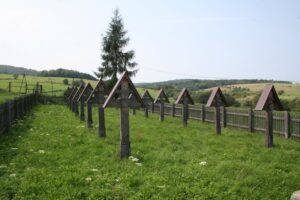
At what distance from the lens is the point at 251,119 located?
17531 mm

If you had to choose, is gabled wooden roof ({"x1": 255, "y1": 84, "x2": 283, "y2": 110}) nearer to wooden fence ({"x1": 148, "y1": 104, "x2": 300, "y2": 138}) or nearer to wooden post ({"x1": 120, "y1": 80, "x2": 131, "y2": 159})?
wooden fence ({"x1": 148, "y1": 104, "x2": 300, "y2": 138})

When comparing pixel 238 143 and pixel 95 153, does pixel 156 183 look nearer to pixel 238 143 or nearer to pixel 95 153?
pixel 95 153

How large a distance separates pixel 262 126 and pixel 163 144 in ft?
22.1

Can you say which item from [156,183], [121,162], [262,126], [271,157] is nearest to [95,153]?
[121,162]

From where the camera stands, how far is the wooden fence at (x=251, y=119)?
14.9 metres

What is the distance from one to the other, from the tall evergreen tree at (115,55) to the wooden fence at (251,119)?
25.6 m

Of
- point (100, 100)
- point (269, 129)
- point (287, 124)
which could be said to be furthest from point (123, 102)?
point (287, 124)

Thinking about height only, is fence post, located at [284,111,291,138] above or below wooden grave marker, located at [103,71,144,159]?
below

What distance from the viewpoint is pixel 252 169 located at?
861 cm

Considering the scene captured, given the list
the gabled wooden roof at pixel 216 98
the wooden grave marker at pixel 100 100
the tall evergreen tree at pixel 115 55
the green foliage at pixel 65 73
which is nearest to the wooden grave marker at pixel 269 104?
the gabled wooden roof at pixel 216 98

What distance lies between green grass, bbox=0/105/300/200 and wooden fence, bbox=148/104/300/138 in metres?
2.26

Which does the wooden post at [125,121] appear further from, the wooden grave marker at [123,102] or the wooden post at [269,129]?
the wooden post at [269,129]

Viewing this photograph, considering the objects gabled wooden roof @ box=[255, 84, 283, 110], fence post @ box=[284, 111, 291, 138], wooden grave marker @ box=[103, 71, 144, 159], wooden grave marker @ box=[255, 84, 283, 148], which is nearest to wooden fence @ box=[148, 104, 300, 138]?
fence post @ box=[284, 111, 291, 138]

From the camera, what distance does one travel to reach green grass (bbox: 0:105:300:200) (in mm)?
6816
